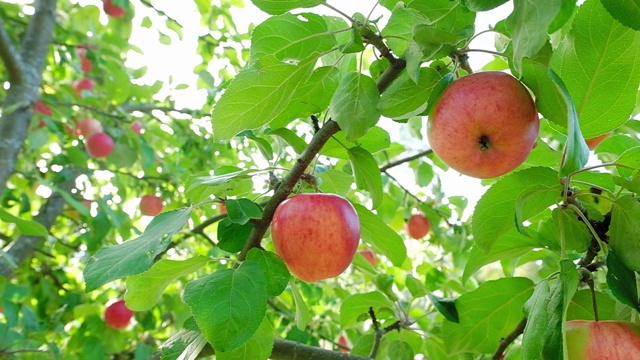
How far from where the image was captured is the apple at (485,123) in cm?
73

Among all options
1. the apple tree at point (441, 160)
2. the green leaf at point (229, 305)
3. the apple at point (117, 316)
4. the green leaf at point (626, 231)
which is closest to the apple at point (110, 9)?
the apple at point (117, 316)

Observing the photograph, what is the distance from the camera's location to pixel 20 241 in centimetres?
221

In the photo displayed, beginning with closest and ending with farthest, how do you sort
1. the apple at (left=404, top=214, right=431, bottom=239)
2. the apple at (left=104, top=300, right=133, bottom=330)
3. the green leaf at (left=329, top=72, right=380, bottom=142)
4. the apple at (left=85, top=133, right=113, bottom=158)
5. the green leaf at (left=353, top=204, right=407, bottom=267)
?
the green leaf at (left=329, top=72, right=380, bottom=142) → the green leaf at (left=353, top=204, right=407, bottom=267) → the apple at (left=104, top=300, right=133, bottom=330) → the apple at (left=404, top=214, right=431, bottom=239) → the apple at (left=85, top=133, right=113, bottom=158)

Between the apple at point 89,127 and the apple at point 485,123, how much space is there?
2262 mm

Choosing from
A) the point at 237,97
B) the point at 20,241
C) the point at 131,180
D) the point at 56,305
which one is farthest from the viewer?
the point at 131,180

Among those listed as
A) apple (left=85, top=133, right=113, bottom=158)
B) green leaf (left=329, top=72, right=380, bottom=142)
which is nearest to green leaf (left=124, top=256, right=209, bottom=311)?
green leaf (left=329, top=72, right=380, bottom=142)

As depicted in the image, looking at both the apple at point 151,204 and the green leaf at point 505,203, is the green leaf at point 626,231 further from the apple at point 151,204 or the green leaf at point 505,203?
the apple at point 151,204

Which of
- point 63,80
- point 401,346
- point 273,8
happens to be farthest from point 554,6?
point 63,80

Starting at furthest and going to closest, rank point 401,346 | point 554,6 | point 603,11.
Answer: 1. point 401,346
2. point 603,11
3. point 554,6

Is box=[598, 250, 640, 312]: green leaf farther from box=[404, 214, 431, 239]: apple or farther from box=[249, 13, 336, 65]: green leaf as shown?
box=[404, 214, 431, 239]: apple

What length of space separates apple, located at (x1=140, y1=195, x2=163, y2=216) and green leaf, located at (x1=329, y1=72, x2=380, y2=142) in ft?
7.28

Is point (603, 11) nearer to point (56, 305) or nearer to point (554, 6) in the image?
point (554, 6)

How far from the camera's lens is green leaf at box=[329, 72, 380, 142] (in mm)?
801

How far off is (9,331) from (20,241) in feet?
1.51
